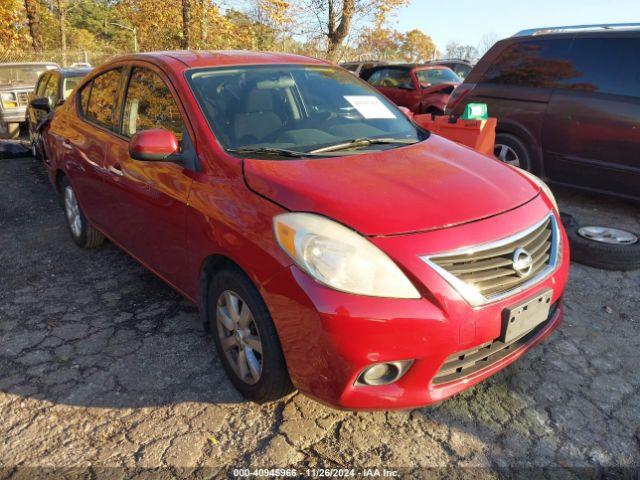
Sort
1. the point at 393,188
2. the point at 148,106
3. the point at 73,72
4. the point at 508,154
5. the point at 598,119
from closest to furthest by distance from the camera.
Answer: the point at 393,188
the point at 148,106
the point at 598,119
the point at 508,154
the point at 73,72

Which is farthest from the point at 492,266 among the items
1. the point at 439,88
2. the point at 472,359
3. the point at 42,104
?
the point at 439,88

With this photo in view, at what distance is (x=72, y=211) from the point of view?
462cm

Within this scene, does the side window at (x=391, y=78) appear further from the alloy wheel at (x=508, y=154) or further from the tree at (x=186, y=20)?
the tree at (x=186, y=20)

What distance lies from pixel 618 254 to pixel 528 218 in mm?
2073

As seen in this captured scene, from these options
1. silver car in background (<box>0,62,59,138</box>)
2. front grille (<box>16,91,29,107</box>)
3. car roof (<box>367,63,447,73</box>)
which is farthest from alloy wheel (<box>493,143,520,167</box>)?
front grille (<box>16,91,29,107</box>)

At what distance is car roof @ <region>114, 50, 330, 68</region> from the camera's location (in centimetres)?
318

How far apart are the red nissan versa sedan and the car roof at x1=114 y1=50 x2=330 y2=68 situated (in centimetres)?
2

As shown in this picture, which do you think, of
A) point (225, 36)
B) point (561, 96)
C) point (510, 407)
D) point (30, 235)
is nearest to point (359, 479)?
point (510, 407)

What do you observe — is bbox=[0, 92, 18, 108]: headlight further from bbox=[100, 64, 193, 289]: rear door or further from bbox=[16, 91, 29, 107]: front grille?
bbox=[100, 64, 193, 289]: rear door

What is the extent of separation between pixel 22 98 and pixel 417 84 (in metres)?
8.42

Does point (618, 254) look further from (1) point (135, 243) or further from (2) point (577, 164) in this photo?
(1) point (135, 243)

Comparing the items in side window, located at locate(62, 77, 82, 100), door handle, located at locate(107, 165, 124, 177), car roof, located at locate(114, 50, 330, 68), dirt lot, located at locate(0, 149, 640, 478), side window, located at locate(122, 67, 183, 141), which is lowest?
dirt lot, located at locate(0, 149, 640, 478)

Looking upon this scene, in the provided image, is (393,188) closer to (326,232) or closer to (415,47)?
(326,232)

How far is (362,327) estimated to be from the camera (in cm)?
194
